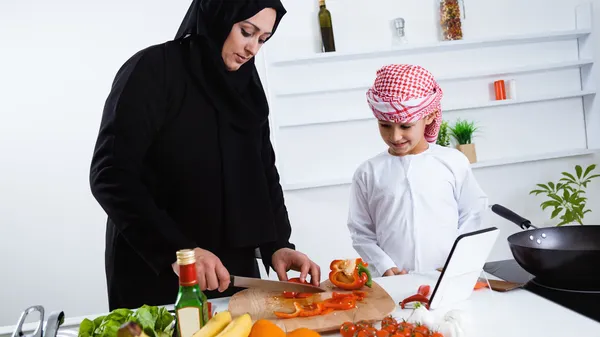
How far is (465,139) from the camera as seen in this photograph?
11.7ft

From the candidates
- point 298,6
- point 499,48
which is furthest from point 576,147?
point 298,6

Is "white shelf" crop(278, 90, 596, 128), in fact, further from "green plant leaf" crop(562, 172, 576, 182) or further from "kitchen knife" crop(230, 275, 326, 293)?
"kitchen knife" crop(230, 275, 326, 293)

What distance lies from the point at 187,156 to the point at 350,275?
21.9 inches

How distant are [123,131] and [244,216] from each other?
1.36ft

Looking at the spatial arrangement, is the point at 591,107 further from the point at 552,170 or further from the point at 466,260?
the point at 466,260

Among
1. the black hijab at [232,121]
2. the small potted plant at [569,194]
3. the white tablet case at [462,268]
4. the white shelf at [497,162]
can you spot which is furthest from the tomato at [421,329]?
the small potted plant at [569,194]

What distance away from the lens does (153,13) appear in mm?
3422

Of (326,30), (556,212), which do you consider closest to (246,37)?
(326,30)

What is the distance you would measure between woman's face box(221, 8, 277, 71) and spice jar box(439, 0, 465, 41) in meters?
2.20

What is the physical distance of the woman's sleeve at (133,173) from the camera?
4.73 ft

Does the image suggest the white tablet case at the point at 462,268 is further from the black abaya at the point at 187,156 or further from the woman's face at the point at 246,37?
the woman's face at the point at 246,37

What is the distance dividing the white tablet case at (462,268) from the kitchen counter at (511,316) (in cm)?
2

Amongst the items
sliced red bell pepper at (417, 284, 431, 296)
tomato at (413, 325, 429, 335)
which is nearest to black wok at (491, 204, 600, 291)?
sliced red bell pepper at (417, 284, 431, 296)

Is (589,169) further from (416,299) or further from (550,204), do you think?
(416,299)
